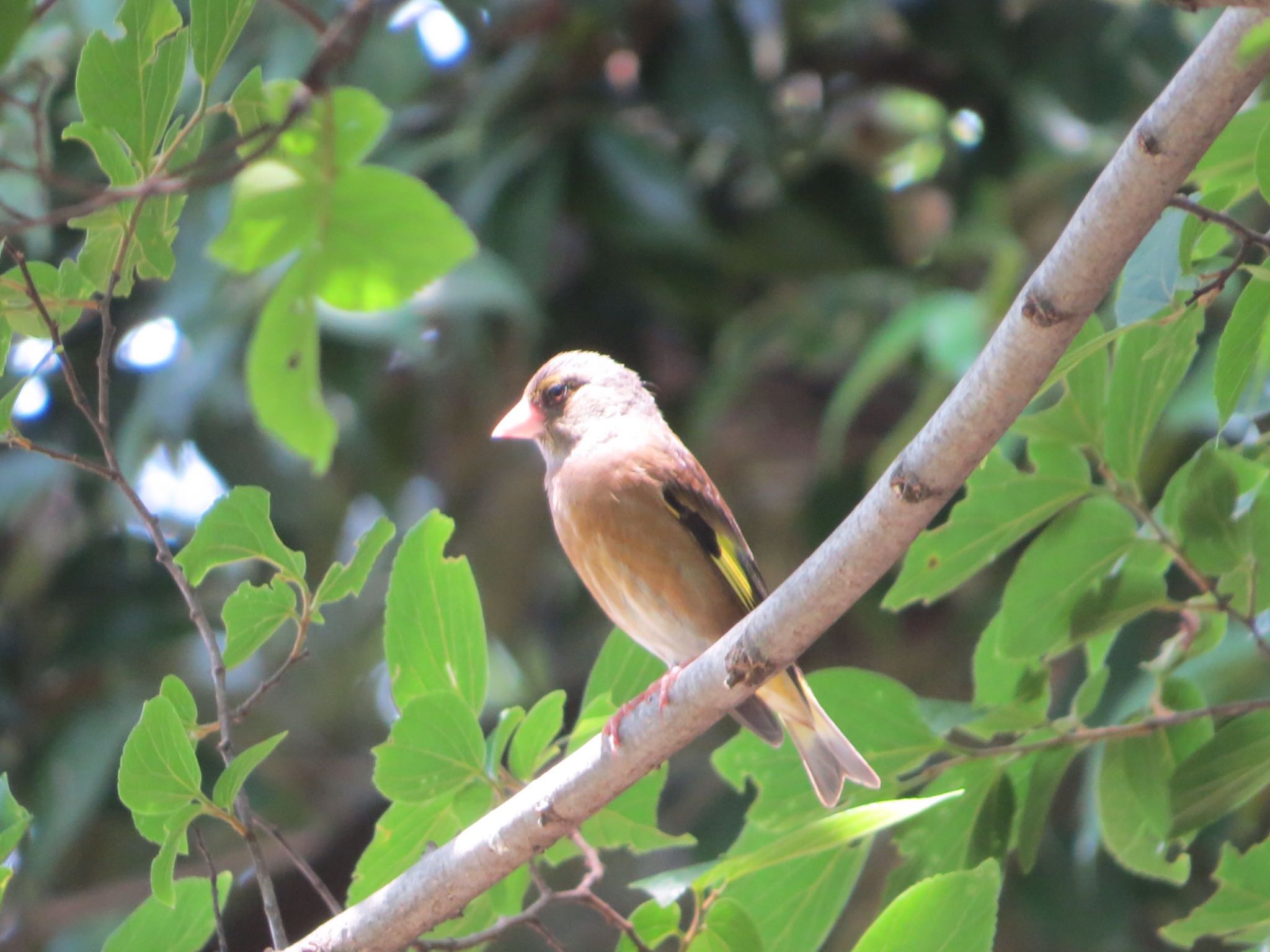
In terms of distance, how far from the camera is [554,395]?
3980 mm

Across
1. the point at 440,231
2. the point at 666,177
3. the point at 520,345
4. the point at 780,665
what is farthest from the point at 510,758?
the point at 520,345

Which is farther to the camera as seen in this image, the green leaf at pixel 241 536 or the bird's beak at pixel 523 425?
the bird's beak at pixel 523 425

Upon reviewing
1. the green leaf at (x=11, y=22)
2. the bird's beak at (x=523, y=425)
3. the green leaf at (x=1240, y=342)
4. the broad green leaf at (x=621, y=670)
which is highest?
the green leaf at (x=11, y=22)

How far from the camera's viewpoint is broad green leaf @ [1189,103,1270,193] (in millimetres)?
2014

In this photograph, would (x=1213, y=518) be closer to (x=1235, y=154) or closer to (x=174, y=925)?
(x=1235, y=154)

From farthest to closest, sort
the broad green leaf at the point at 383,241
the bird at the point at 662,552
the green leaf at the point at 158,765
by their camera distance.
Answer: the bird at the point at 662,552, the broad green leaf at the point at 383,241, the green leaf at the point at 158,765

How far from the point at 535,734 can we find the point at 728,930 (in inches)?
17.6

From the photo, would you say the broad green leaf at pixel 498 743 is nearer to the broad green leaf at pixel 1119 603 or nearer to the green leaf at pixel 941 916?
the green leaf at pixel 941 916

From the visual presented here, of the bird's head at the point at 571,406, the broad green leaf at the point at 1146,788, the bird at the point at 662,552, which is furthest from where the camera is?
the bird's head at the point at 571,406

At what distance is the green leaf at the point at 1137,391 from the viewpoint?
2.24m

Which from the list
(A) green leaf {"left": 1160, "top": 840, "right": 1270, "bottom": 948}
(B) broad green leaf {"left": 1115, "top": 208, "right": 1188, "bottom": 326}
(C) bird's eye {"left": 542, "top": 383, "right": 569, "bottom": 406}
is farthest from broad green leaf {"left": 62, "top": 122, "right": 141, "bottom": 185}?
(C) bird's eye {"left": 542, "top": 383, "right": 569, "bottom": 406}

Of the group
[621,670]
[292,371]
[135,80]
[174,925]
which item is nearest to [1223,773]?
[621,670]

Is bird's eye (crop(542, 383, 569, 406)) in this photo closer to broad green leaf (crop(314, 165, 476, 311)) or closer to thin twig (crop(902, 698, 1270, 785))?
broad green leaf (crop(314, 165, 476, 311))

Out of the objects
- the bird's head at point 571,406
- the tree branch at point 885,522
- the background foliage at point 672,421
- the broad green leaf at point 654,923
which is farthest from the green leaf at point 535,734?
the bird's head at point 571,406
